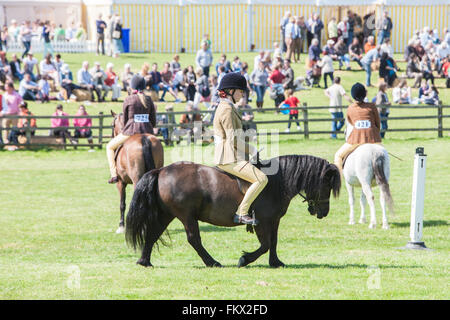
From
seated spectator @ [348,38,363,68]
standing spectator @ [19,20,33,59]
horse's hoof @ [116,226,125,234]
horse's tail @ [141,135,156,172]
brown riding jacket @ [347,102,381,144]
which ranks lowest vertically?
horse's hoof @ [116,226,125,234]

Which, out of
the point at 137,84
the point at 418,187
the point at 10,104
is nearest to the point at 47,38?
the point at 10,104

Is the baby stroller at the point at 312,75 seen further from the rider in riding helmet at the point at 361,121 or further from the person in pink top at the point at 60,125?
the rider in riding helmet at the point at 361,121

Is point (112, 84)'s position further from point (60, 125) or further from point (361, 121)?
point (361, 121)

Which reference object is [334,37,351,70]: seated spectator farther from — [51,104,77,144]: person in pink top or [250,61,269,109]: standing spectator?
[51,104,77,144]: person in pink top

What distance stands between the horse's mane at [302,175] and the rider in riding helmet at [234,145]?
13.9 inches

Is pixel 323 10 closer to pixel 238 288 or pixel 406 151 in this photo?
pixel 406 151

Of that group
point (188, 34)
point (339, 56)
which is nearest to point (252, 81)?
point (339, 56)

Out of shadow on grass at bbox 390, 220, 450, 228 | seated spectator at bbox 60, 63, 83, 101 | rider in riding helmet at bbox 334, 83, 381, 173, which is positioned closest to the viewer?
rider in riding helmet at bbox 334, 83, 381, 173

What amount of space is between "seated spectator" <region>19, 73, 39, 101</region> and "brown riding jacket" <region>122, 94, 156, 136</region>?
56.6ft

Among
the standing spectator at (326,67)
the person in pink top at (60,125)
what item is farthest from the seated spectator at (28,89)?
the standing spectator at (326,67)

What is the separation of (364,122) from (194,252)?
412cm

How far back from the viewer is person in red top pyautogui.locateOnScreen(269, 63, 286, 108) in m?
30.9

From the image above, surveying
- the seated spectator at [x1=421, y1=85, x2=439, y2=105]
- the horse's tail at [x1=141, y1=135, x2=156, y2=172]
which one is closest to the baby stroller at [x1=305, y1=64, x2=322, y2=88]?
the seated spectator at [x1=421, y1=85, x2=439, y2=105]

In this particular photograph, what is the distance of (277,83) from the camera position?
31.6 metres
